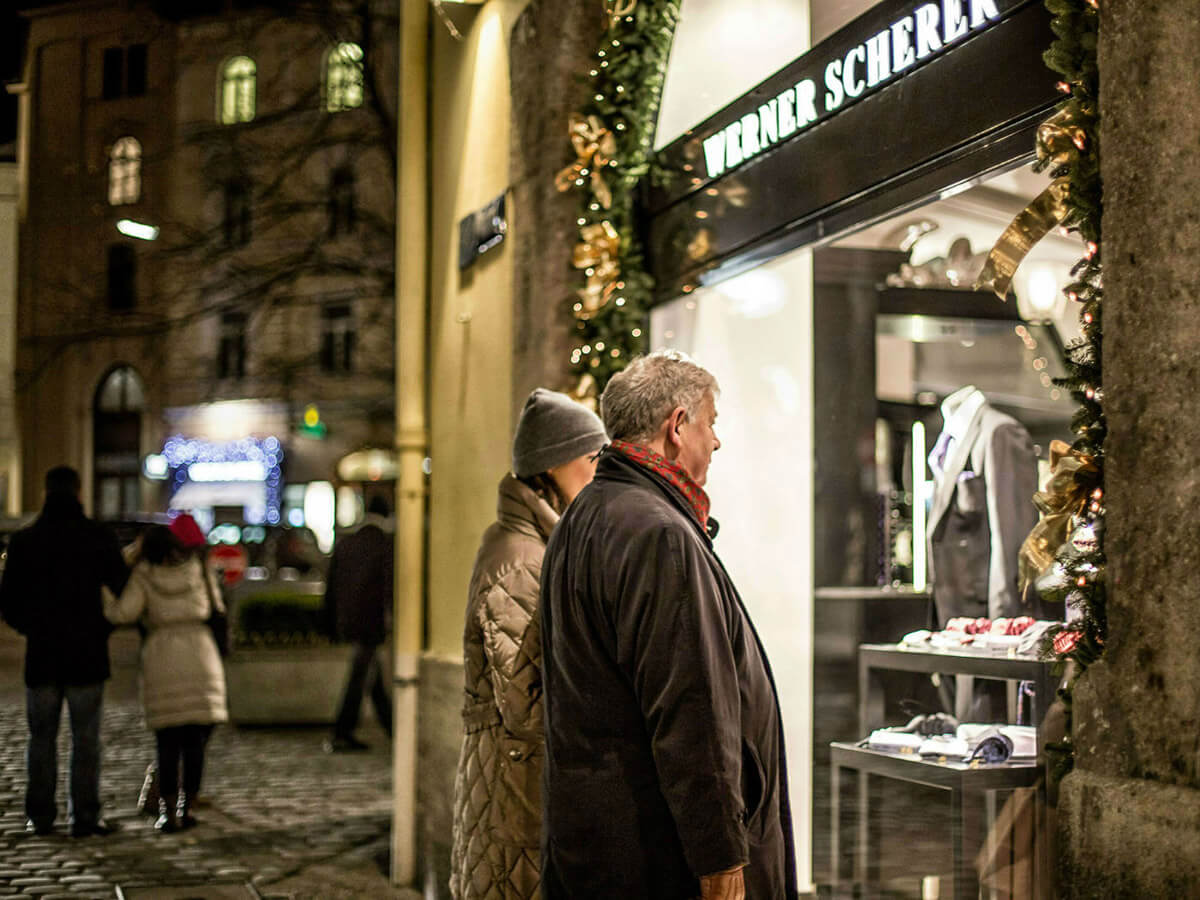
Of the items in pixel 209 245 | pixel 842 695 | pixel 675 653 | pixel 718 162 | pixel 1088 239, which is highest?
pixel 209 245

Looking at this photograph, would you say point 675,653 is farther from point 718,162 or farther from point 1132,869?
point 718,162

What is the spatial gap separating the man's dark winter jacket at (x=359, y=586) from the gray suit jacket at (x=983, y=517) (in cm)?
638

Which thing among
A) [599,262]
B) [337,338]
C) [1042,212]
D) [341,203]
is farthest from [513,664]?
[337,338]

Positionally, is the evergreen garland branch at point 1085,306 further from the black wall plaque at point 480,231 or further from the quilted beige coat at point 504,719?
the black wall plaque at point 480,231

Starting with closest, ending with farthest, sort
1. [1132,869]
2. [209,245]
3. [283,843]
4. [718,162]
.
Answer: [1132,869] < [718,162] < [283,843] < [209,245]

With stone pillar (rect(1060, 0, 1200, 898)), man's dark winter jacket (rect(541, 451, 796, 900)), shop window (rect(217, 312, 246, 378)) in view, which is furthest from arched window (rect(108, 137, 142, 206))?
stone pillar (rect(1060, 0, 1200, 898))

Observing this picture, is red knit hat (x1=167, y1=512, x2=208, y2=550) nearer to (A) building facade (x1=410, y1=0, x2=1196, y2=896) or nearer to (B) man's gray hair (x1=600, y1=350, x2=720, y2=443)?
(A) building facade (x1=410, y1=0, x2=1196, y2=896)

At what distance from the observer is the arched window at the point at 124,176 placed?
42969mm

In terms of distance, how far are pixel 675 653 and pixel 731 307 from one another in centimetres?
414

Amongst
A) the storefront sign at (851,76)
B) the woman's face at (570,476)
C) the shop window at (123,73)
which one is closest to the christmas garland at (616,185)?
the storefront sign at (851,76)

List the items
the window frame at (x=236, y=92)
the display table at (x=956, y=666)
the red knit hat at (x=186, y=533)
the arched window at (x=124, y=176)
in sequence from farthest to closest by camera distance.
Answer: the arched window at (x=124, y=176) → the window frame at (x=236, y=92) → the red knit hat at (x=186, y=533) → the display table at (x=956, y=666)

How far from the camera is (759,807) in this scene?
3283 millimetres

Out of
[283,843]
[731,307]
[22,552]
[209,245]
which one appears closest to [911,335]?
[731,307]

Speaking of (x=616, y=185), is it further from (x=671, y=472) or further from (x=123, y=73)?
(x=123, y=73)
